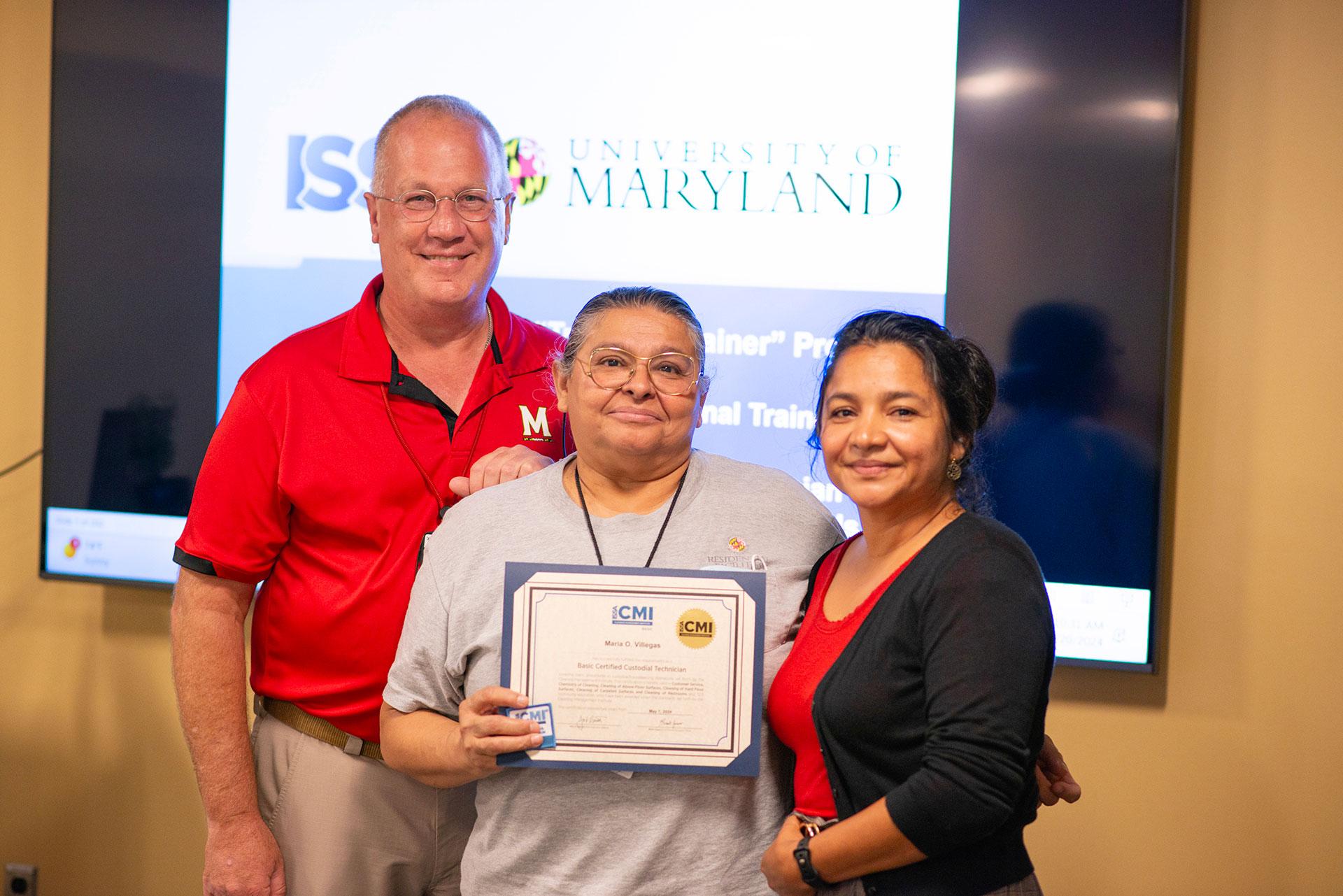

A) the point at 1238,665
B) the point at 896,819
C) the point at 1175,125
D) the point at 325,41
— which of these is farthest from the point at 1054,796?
the point at 325,41

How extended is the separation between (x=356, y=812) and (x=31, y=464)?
1909mm

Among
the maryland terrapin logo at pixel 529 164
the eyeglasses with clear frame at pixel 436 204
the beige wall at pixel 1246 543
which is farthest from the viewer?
the maryland terrapin logo at pixel 529 164

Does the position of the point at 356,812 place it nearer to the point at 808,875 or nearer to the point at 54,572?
the point at 808,875

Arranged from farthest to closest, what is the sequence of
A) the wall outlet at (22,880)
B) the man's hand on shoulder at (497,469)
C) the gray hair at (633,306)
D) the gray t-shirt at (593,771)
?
1. the wall outlet at (22,880)
2. the man's hand on shoulder at (497,469)
3. the gray hair at (633,306)
4. the gray t-shirt at (593,771)

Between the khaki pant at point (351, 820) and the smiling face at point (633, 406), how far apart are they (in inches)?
31.2

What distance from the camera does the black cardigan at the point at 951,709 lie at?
4.41ft

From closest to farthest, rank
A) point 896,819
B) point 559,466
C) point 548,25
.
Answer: point 896,819 → point 559,466 → point 548,25

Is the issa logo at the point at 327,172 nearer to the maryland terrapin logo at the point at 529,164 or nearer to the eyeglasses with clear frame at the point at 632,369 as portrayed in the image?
the maryland terrapin logo at the point at 529,164

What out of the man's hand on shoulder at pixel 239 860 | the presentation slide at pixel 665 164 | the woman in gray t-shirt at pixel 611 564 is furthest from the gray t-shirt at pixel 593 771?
the presentation slide at pixel 665 164

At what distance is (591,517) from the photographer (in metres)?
1.65

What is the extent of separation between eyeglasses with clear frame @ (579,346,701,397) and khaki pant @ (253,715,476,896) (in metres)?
0.90

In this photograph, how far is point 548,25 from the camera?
9.16 ft

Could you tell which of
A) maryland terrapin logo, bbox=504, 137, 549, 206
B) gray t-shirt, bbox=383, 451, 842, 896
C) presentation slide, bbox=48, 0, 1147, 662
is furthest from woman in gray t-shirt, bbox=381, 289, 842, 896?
maryland terrapin logo, bbox=504, 137, 549, 206

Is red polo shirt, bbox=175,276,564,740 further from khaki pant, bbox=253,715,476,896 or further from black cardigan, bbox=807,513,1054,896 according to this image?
black cardigan, bbox=807,513,1054,896
